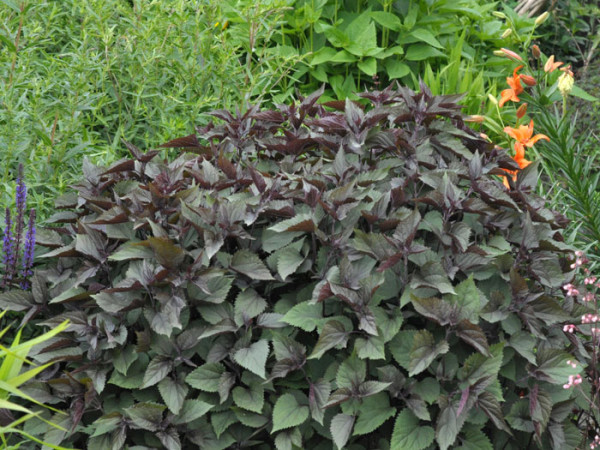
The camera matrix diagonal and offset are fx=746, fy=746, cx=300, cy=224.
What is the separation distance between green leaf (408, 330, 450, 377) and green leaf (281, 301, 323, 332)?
11.2 inches

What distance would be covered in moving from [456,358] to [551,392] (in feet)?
1.13

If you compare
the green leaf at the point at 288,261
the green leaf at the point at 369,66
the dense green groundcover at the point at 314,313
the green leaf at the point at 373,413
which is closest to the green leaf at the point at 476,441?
the dense green groundcover at the point at 314,313

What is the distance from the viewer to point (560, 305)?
248 centimetres

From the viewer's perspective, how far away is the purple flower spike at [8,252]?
2.51 meters

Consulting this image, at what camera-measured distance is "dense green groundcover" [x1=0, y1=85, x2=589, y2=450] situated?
7.02 ft

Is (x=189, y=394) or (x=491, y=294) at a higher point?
(x=491, y=294)

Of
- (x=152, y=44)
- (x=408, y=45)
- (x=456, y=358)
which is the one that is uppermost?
(x=152, y=44)

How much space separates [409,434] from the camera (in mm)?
2113

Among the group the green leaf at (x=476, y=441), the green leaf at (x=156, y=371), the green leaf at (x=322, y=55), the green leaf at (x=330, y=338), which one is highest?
the green leaf at (x=330, y=338)

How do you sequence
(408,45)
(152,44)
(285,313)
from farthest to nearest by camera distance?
1. (408,45)
2. (152,44)
3. (285,313)

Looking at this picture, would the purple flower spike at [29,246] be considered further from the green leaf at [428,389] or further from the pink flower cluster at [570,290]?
the pink flower cluster at [570,290]

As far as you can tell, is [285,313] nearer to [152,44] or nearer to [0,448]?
[0,448]

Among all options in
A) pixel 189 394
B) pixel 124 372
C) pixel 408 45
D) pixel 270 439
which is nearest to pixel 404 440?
pixel 270 439

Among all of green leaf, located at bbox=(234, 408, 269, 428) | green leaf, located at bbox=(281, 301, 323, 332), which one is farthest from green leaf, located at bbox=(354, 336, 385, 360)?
green leaf, located at bbox=(234, 408, 269, 428)
